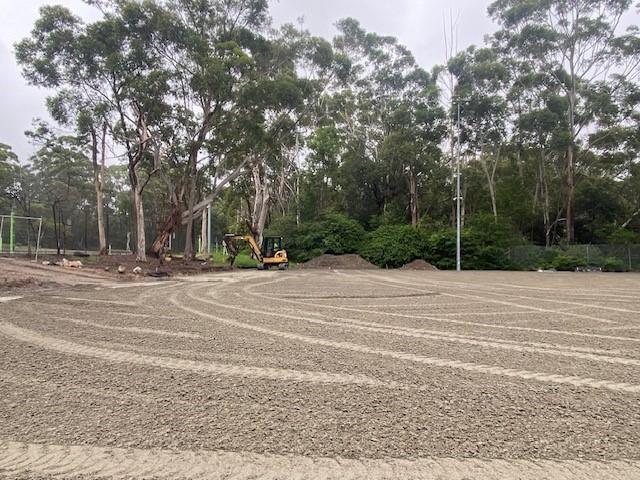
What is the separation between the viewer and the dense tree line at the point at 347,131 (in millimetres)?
21156

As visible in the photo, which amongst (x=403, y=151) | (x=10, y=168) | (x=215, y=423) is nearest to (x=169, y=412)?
(x=215, y=423)

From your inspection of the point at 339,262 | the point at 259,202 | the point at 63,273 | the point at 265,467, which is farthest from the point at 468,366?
the point at 259,202

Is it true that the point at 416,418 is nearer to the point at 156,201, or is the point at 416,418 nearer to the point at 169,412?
the point at 169,412

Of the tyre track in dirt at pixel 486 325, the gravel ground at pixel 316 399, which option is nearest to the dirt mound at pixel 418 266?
the tyre track in dirt at pixel 486 325

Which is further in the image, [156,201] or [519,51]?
[156,201]

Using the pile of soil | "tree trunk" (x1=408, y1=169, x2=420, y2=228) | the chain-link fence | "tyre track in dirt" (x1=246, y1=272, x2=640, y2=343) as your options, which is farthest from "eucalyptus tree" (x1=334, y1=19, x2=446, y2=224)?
"tyre track in dirt" (x1=246, y1=272, x2=640, y2=343)

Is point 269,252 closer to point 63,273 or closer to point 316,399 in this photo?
point 63,273

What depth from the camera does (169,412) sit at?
2898mm

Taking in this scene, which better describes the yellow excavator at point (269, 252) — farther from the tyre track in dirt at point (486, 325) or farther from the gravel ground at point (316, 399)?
the gravel ground at point (316, 399)

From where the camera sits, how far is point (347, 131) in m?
37.1

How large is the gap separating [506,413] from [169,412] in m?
2.40

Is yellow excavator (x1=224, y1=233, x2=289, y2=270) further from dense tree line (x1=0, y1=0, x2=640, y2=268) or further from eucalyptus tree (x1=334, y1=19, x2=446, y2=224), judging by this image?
eucalyptus tree (x1=334, y1=19, x2=446, y2=224)

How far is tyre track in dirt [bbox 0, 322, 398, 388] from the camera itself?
143 inches

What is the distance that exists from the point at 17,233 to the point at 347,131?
2637 cm
